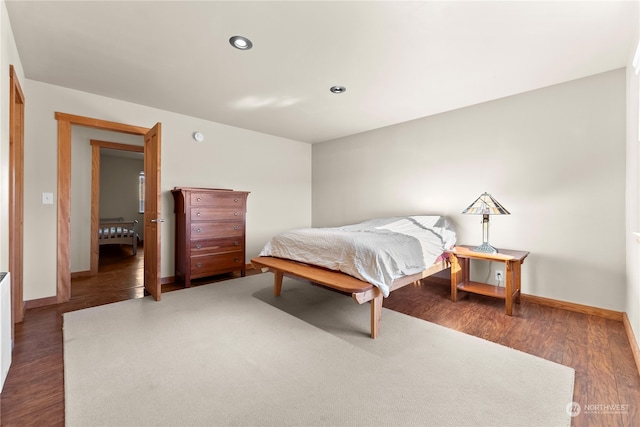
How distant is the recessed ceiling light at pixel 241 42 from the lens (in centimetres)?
216

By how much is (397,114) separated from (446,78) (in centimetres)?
109

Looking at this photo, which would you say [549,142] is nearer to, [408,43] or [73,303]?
[408,43]

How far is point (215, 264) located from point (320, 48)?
116 inches

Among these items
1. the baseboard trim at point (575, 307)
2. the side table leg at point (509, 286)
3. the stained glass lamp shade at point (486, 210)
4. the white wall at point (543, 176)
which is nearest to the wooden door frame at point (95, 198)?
the white wall at point (543, 176)

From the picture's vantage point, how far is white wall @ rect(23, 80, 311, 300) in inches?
116

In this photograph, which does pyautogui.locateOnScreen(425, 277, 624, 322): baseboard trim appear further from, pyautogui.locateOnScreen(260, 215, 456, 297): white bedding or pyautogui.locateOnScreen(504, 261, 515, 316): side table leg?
pyautogui.locateOnScreen(260, 215, 456, 297): white bedding

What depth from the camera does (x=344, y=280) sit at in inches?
92.4

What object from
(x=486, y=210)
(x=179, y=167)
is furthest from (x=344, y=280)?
(x=179, y=167)

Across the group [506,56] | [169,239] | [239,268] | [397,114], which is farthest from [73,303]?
[506,56]

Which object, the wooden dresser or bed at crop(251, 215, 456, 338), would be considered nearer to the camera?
bed at crop(251, 215, 456, 338)

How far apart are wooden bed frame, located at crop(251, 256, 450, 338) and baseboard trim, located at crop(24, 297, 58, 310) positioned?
217 centimetres

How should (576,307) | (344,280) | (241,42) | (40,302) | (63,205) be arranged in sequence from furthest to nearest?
1. (63,205)
2. (40,302)
3. (576,307)
4. (344,280)
5. (241,42)

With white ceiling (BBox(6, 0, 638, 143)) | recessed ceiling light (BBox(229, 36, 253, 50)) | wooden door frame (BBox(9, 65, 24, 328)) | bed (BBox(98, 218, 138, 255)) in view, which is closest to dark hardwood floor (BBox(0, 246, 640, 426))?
wooden door frame (BBox(9, 65, 24, 328))

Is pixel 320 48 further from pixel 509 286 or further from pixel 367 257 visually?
pixel 509 286
